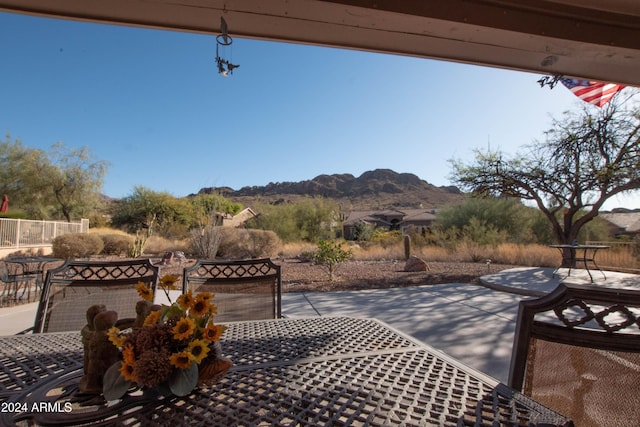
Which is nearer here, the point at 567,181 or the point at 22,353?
the point at 22,353

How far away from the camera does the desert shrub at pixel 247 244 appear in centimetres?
1053

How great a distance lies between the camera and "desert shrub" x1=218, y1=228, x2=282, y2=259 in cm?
1053

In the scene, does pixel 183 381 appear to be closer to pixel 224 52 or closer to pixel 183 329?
pixel 183 329

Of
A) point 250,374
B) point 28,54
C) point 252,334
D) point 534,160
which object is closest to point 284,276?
point 252,334

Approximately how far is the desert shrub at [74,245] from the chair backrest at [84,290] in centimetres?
997

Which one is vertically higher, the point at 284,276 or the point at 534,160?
the point at 534,160

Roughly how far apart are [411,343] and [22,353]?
56.2 inches

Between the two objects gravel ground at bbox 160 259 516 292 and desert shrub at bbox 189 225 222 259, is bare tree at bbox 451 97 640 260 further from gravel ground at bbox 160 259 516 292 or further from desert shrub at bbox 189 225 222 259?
desert shrub at bbox 189 225 222 259

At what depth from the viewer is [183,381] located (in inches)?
28.1

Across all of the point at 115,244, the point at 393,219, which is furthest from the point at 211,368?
the point at 393,219

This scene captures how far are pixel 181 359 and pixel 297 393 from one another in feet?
1.08

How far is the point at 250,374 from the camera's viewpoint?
37.5 inches

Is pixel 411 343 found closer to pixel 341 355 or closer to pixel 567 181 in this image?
pixel 341 355

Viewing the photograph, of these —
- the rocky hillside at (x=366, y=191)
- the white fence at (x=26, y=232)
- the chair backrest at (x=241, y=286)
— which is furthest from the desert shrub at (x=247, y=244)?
the rocky hillside at (x=366, y=191)
